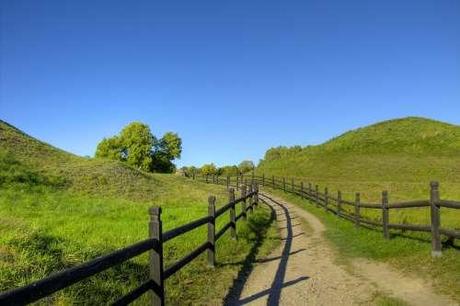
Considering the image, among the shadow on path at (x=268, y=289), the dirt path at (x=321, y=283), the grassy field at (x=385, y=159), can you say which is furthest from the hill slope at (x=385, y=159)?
the shadow on path at (x=268, y=289)

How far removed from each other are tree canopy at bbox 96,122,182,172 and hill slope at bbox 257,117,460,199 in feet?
67.0

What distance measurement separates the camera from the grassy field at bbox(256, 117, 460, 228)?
5873 cm

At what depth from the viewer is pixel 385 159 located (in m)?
73.9

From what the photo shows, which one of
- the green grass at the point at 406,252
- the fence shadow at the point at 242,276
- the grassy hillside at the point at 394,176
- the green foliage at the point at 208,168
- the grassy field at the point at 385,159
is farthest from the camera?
the green foliage at the point at 208,168

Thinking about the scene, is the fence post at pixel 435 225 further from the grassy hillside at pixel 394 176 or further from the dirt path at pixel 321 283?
the dirt path at pixel 321 283

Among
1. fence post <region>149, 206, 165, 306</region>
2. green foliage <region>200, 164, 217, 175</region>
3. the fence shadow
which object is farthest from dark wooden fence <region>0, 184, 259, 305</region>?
green foliage <region>200, 164, 217, 175</region>

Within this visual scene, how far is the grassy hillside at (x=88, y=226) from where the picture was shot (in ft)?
28.1

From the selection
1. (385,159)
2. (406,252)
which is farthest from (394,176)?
(406,252)

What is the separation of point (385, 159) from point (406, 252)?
211 feet

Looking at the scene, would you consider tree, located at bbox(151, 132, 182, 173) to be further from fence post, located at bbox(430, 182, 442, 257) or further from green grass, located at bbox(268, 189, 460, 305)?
fence post, located at bbox(430, 182, 442, 257)

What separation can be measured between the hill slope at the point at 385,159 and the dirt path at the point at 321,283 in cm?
3591

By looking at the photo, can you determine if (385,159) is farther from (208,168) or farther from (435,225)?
(435,225)

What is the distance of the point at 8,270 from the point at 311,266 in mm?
6412

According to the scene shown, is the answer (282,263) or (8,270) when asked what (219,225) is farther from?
(8,270)
